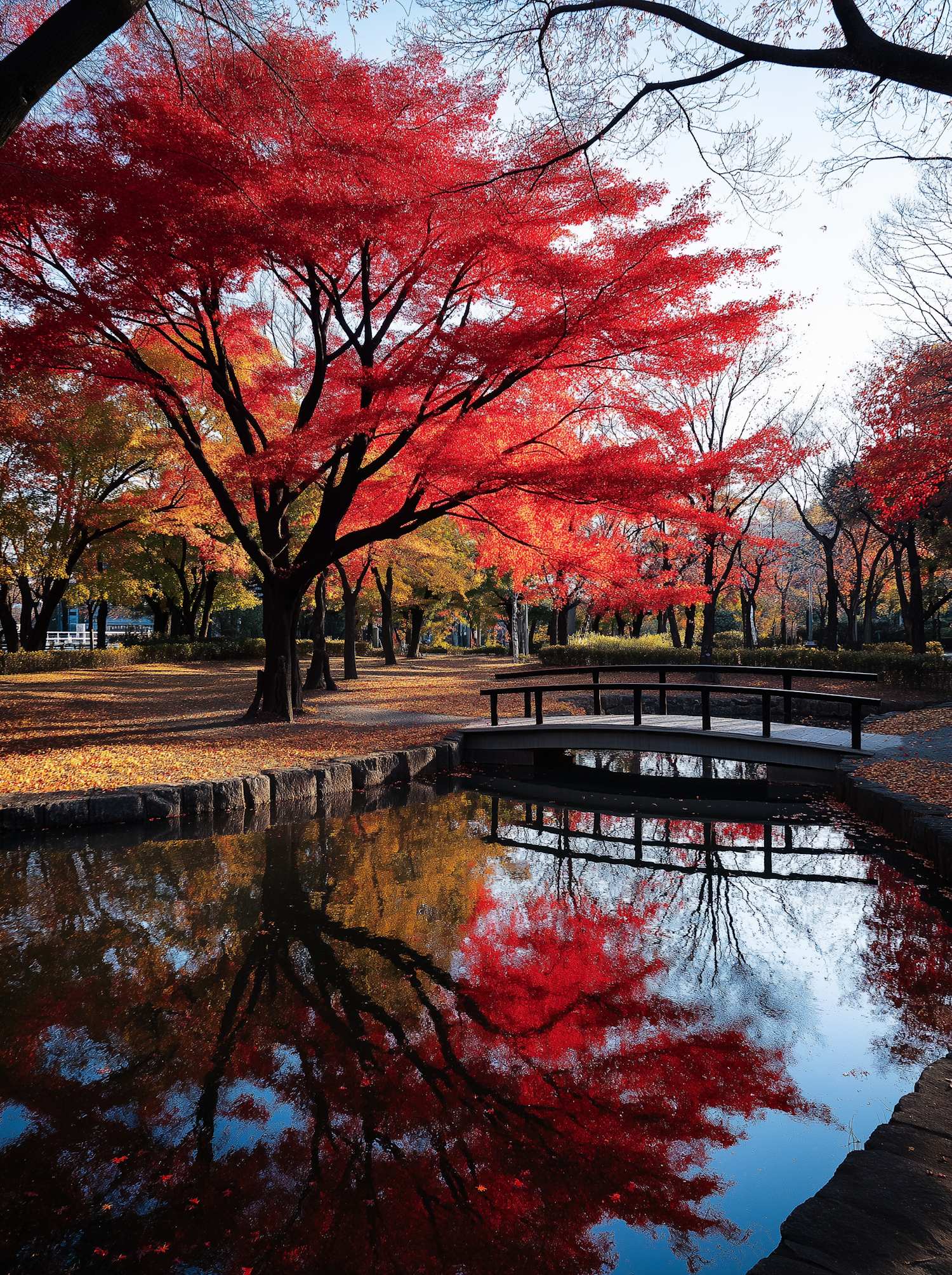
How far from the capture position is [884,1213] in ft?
7.43

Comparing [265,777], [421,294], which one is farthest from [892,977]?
[421,294]

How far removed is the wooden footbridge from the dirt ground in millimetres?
764

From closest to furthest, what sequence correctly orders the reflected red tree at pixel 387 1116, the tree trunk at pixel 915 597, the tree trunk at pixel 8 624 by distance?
the reflected red tree at pixel 387 1116
the tree trunk at pixel 915 597
the tree trunk at pixel 8 624

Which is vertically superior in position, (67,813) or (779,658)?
(779,658)

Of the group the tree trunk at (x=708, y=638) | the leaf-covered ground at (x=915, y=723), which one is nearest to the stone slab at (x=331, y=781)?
the leaf-covered ground at (x=915, y=723)

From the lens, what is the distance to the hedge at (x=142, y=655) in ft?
72.8

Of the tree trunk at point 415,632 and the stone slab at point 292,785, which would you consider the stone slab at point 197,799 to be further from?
the tree trunk at point 415,632

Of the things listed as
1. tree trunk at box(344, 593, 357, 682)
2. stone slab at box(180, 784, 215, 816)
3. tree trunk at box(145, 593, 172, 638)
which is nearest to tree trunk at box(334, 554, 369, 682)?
tree trunk at box(344, 593, 357, 682)

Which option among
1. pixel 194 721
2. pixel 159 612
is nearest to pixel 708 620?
pixel 194 721

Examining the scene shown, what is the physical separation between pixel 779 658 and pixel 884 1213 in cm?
1821

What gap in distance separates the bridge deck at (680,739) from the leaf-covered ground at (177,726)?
3.41 ft

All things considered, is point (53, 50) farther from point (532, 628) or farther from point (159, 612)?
point (532, 628)

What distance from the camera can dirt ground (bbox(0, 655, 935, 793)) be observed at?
29.4 ft

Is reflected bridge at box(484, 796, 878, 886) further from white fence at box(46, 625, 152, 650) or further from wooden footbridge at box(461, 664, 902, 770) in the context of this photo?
Result: white fence at box(46, 625, 152, 650)
